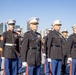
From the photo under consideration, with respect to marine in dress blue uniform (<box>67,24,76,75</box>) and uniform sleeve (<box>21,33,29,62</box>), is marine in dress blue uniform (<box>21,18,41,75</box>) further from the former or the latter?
marine in dress blue uniform (<box>67,24,76,75</box>)

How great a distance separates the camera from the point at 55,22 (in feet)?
24.5

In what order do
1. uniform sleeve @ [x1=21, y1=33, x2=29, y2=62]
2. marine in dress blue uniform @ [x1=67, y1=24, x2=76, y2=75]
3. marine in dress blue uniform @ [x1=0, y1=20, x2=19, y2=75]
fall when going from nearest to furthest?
uniform sleeve @ [x1=21, y1=33, x2=29, y2=62] < marine in dress blue uniform @ [x1=67, y1=24, x2=76, y2=75] < marine in dress blue uniform @ [x1=0, y1=20, x2=19, y2=75]

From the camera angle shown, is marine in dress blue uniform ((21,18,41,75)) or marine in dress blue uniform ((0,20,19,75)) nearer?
marine in dress blue uniform ((21,18,41,75))

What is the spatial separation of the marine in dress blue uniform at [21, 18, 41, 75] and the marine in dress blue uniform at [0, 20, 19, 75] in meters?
1.58

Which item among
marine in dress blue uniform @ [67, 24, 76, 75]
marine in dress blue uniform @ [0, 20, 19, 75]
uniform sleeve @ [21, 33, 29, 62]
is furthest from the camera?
marine in dress blue uniform @ [0, 20, 19, 75]

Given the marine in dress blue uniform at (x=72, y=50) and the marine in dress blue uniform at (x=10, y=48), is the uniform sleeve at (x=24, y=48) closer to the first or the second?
the marine in dress blue uniform at (x=10, y=48)

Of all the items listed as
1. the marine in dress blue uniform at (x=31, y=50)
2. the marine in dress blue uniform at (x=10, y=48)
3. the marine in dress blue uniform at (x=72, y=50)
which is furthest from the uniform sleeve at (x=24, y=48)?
the marine in dress blue uniform at (x=72, y=50)

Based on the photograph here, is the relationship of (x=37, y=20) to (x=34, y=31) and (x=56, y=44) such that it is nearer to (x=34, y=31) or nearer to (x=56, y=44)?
(x=34, y=31)

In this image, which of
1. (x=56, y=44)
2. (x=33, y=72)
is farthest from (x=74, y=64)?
(x=33, y=72)

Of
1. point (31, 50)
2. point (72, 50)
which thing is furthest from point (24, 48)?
point (72, 50)

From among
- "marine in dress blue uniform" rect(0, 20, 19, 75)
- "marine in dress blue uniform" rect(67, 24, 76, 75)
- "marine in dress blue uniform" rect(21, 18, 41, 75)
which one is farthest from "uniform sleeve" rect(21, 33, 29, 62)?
"marine in dress blue uniform" rect(67, 24, 76, 75)

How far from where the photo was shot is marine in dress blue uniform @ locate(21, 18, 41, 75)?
240 inches

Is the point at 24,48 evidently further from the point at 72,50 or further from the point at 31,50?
the point at 72,50

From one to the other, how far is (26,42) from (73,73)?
7.29ft
